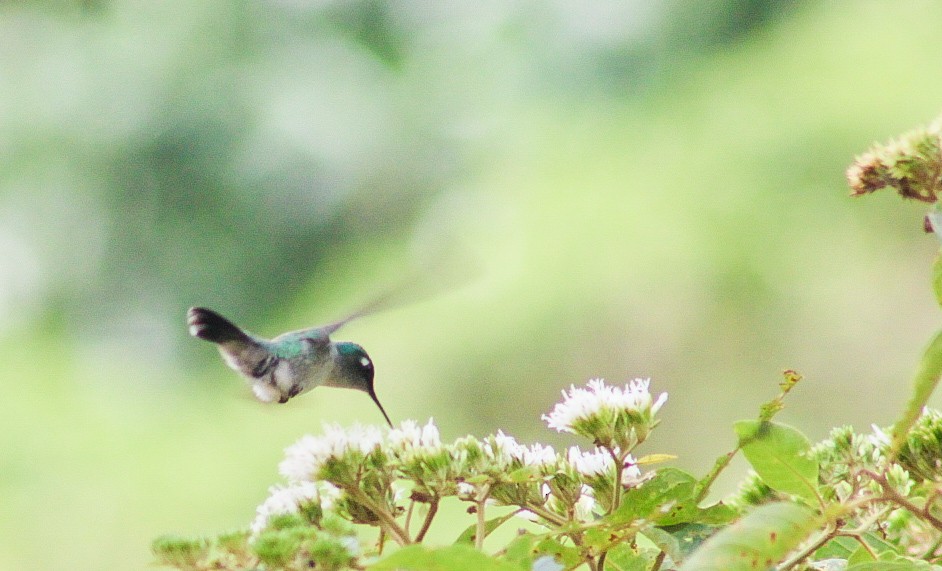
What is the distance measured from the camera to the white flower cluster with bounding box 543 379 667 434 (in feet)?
3.30

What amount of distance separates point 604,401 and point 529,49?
682 cm

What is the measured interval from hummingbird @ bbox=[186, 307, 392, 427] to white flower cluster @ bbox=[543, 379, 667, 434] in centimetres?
51

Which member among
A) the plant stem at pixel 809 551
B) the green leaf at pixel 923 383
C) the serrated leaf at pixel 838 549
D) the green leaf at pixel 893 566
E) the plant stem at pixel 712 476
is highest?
the plant stem at pixel 712 476

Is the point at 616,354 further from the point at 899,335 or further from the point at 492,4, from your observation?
the point at 492,4

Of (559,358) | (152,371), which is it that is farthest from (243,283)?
(559,358)

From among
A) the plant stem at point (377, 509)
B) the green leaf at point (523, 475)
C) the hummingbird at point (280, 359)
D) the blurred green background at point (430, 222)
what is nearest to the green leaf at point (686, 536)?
the green leaf at point (523, 475)

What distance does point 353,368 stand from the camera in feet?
5.60

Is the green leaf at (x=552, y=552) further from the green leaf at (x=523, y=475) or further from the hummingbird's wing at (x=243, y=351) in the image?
the hummingbird's wing at (x=243, y=351)

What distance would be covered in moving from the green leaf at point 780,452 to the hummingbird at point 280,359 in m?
0.72

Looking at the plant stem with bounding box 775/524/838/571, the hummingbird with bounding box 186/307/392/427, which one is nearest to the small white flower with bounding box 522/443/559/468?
the plant stem with bounding box 775/524/838/571

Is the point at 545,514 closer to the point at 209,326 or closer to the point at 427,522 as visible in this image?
the point at 427,522

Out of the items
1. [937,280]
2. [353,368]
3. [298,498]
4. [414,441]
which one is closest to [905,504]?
[937,280]

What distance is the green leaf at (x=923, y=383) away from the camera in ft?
2.44

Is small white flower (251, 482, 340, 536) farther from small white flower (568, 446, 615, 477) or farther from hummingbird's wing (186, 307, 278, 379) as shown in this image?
hummingbird's wing (186, 307, 278, 379)
